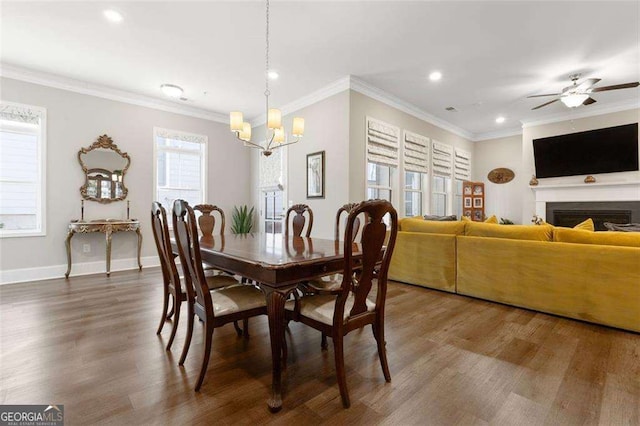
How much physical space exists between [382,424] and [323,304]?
→ 2.12 ft

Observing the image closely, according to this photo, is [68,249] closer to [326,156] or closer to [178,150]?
[178,150]

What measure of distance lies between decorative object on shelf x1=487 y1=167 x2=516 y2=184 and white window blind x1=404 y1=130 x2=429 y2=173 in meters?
2.51

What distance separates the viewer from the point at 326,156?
477 cm

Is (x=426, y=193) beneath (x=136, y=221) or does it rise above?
above

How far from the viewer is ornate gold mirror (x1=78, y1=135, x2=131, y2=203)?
15.1 ft

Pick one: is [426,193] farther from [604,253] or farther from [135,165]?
[135,165]

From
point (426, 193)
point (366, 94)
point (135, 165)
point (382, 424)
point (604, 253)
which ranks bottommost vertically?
point (382, 424)

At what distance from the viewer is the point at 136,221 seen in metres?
4.83

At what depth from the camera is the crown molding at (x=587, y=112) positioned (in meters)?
5.33

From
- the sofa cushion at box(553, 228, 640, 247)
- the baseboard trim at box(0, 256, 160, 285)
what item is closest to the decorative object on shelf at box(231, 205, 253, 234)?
the baseboard trim at box(0, 256, 160, 285)

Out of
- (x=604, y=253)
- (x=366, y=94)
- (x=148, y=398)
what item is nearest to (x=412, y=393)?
(x=148, y=398)

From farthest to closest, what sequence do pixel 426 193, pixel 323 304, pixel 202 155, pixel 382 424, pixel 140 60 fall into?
pixel 426 193 < pixel 202 155 < pixel 140 60 < pixel 323 304 < pixel 382 424

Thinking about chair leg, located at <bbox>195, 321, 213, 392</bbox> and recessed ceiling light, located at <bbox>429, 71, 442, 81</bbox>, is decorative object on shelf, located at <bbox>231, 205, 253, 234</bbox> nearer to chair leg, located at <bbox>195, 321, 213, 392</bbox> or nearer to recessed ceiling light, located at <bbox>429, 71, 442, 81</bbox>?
recessed ceiling light, located at <bbox>429, 71, 442, 81</bbox>

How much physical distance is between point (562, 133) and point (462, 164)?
6.49 feet
